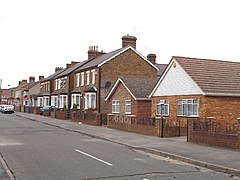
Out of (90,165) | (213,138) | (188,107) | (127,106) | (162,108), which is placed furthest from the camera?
(127,106)

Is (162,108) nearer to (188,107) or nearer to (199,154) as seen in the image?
(188,107)

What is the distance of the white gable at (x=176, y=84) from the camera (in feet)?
80.9

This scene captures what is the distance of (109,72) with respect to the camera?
42.8 meters

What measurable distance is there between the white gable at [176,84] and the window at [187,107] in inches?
21.3

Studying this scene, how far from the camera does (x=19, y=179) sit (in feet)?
31.6

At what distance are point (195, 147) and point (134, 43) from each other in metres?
29.4

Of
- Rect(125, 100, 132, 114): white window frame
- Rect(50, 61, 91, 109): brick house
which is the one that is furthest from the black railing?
Rect(50, 61, 91, 109): brick house

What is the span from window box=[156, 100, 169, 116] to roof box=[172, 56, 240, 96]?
349 centimetres

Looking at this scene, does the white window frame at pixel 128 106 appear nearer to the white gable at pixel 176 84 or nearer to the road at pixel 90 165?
the white gable at pixel 176 84

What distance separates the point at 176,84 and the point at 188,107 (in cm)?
223

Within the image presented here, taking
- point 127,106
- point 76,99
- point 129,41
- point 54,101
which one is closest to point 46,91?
point 54,101

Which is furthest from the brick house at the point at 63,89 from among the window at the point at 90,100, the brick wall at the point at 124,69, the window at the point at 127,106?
the window at the point at 127,106

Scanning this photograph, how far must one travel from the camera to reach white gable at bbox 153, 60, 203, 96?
2466 cm

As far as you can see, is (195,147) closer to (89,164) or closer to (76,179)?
(89,164)
